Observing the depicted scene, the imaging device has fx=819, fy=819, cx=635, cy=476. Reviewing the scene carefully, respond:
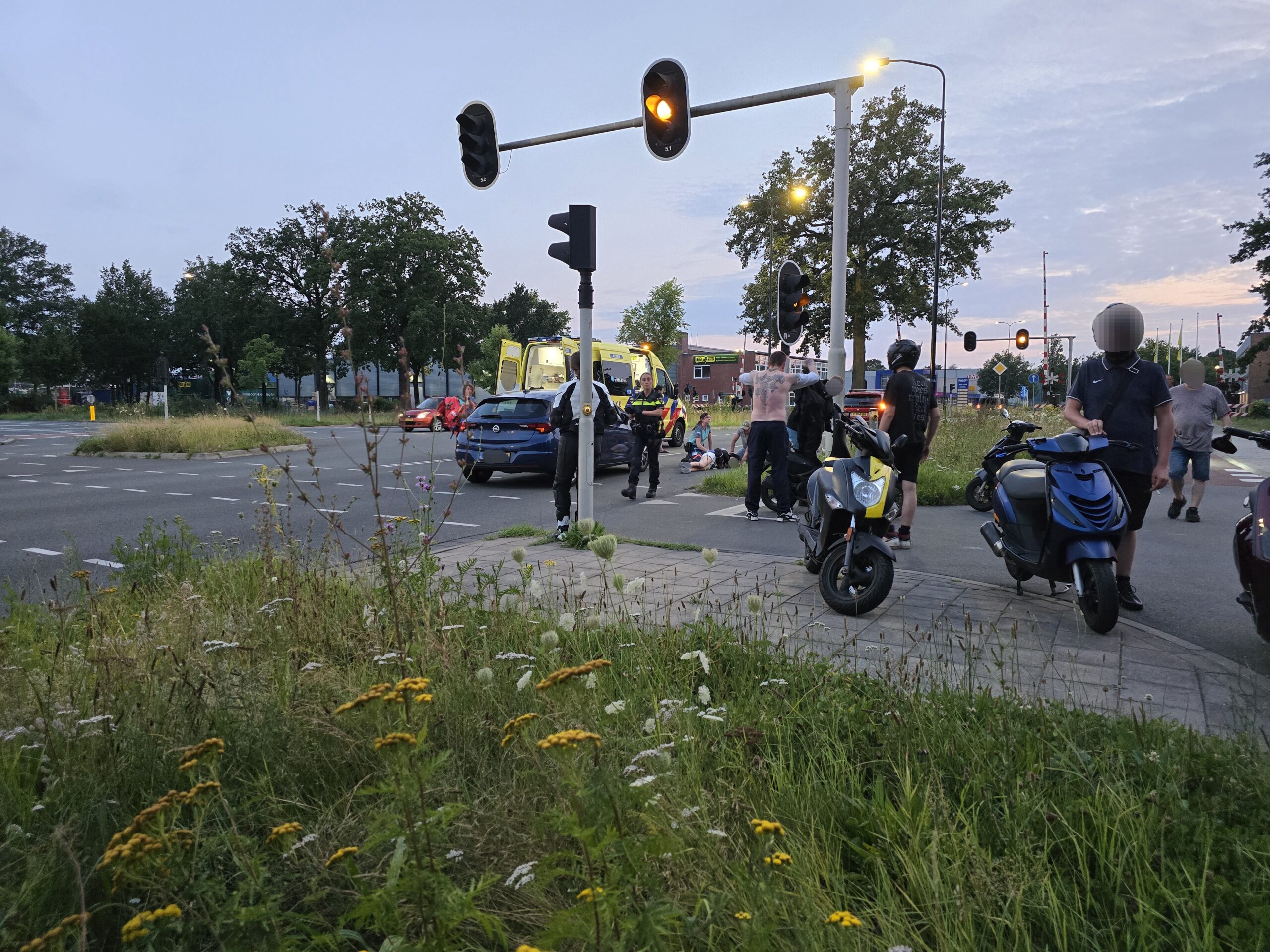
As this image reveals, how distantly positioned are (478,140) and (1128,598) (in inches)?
380

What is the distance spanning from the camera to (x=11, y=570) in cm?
694

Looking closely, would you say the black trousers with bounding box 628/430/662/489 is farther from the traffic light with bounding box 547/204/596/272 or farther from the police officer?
the traffic light with bounding box 547/204/596/272

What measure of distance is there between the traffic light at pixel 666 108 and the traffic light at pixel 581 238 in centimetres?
256

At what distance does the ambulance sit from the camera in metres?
22.9

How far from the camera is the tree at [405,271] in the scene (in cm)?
5841

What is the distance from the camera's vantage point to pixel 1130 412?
5332 mm

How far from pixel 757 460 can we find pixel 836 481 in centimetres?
425

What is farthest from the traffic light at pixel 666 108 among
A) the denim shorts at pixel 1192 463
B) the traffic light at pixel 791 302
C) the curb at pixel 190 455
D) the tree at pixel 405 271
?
the tree at pixel 405 271

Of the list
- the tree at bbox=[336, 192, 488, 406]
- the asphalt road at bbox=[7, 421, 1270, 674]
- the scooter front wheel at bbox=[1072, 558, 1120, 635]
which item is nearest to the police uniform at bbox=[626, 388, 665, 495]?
the asphalt road at bbox=[7, 421, 1270, 674]

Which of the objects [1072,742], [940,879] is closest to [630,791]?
[940,879]

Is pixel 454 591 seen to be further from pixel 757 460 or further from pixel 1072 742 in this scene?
pixel 757 460

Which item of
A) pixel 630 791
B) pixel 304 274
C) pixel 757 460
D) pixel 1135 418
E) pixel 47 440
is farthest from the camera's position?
pixel 304 274

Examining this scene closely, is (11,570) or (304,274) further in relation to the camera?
(304,274)

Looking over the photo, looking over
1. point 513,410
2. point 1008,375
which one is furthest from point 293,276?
point 1008,375
